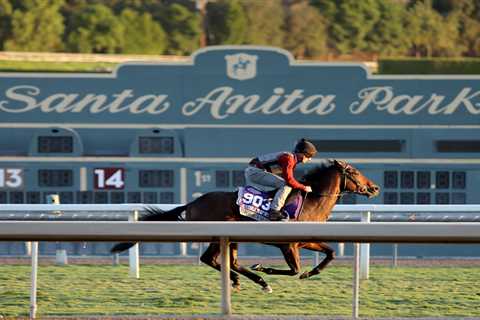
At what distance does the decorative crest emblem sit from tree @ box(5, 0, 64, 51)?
22.1 meters

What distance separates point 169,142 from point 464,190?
374 centimetres

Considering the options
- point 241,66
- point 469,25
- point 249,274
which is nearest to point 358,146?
point 241,66

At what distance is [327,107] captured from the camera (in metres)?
15.3

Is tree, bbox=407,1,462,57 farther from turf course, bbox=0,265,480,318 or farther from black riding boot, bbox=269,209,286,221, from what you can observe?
black riding boot, bbox=269,209,286,221

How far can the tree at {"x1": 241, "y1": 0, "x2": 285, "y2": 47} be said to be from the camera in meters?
40.8

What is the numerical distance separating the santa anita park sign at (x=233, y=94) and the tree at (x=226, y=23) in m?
24.3

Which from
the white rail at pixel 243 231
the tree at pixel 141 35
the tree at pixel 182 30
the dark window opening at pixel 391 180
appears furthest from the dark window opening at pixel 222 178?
the tree at pixel 182 30

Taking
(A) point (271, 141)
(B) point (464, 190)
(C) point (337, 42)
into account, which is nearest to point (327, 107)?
(A) point (271, 141)

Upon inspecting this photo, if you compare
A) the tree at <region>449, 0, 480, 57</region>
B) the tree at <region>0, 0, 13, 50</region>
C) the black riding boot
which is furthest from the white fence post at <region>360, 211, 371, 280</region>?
the tree at <region>449, 0, 480, 57</region>

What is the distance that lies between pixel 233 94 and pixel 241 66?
0.37 meters

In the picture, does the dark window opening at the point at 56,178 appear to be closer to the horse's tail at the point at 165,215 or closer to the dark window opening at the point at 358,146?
the dark window opening at the point at 358,146

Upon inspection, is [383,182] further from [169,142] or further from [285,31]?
[285,31]

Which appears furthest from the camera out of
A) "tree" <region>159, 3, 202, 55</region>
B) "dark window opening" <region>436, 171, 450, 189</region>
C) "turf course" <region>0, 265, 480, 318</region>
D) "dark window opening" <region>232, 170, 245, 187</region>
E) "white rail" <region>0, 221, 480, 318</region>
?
"tree" <region>159, 3, 202, 55</region>

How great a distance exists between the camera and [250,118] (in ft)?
49.9
